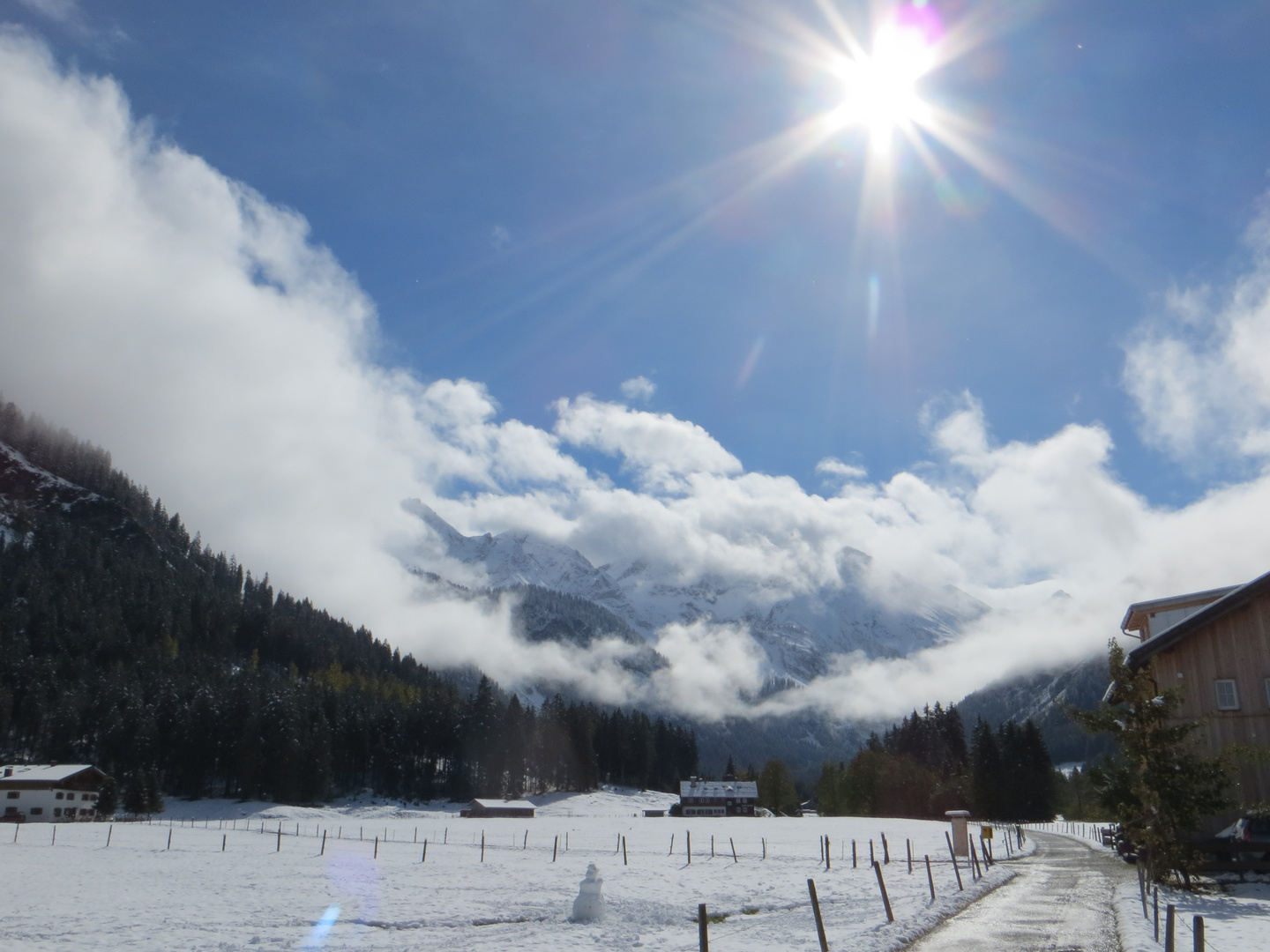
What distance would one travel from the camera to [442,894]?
31.5 m

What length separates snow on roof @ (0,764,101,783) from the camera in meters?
94.5

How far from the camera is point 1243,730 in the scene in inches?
1251

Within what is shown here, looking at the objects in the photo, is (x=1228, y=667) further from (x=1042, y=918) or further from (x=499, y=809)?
(x=499, y=809)

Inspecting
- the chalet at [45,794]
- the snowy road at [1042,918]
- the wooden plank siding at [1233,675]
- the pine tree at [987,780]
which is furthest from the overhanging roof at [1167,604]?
the chalet at [45,794]

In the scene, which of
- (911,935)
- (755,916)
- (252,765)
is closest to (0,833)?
(252,765)

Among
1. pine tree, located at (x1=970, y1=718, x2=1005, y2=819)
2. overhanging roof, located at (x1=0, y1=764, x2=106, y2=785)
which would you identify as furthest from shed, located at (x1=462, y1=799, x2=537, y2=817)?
pine tree, located at (x1=970, y1=718, x2=1005, y2=819)

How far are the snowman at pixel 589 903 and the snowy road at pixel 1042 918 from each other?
990cm

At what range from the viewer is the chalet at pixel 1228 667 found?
31.5 m

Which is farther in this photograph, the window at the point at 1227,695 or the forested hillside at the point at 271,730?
the forested hillside at the point at 271,730

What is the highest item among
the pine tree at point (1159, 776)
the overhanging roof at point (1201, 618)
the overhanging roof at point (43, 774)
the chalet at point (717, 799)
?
the overhanging roof at point (1201, 618)

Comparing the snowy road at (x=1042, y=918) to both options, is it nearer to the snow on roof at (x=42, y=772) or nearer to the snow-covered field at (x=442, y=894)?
the snow-covered field at (x=442, y=894)

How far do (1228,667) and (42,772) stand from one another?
117 m

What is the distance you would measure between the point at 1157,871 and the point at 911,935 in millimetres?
9976

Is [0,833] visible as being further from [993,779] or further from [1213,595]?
[993,779]
